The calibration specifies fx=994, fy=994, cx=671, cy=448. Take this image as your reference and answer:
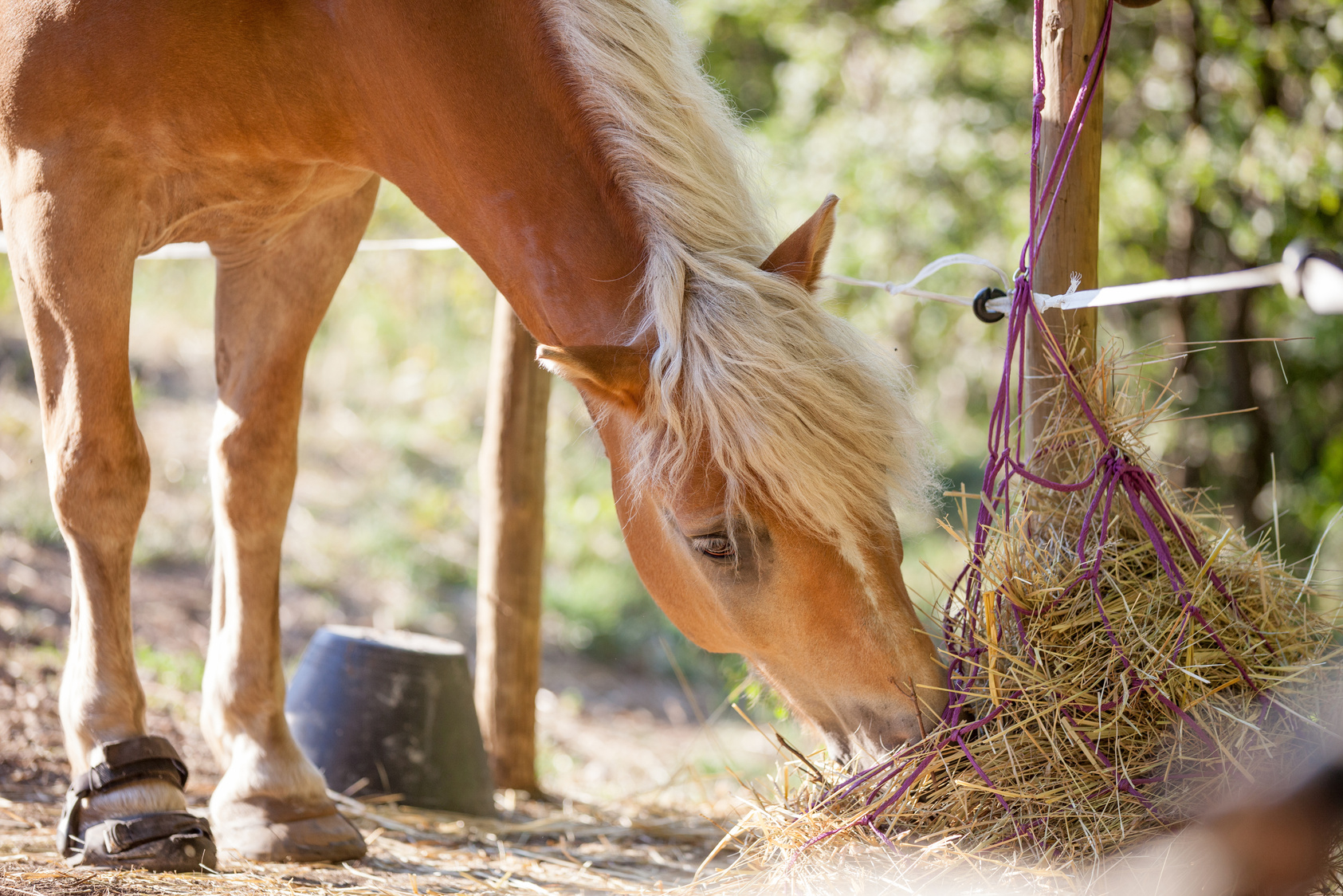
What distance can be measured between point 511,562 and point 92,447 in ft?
4.85

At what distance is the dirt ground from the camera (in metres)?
1.99

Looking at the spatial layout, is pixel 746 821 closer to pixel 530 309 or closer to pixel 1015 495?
pixel 1015 495

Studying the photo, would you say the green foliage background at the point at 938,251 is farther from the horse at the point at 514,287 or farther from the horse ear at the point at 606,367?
the horse ear at the point at 606,367

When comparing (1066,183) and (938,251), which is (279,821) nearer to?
(1066,183)

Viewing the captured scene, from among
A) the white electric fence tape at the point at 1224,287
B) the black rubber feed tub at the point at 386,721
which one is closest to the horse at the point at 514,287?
the white electric fence tape at the point at 1224,287

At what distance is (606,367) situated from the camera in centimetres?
154

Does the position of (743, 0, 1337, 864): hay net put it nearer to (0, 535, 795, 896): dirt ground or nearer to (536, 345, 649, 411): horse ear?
(0, 535, 795, 896): dirt ground

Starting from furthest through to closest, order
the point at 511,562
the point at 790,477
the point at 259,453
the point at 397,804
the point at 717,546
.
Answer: the point at 511,562
the point at 397,804
the point at 259,453
the point at 717,546
the point at 790,477

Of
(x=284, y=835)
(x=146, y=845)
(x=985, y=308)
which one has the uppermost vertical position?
(x=985, y=308)

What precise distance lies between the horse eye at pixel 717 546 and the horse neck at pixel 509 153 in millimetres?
358

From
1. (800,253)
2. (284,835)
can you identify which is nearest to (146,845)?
(284,835)

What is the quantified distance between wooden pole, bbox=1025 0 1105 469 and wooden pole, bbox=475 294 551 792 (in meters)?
1.77

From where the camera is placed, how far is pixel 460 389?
28.6 ft

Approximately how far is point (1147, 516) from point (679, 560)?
0.76 m
